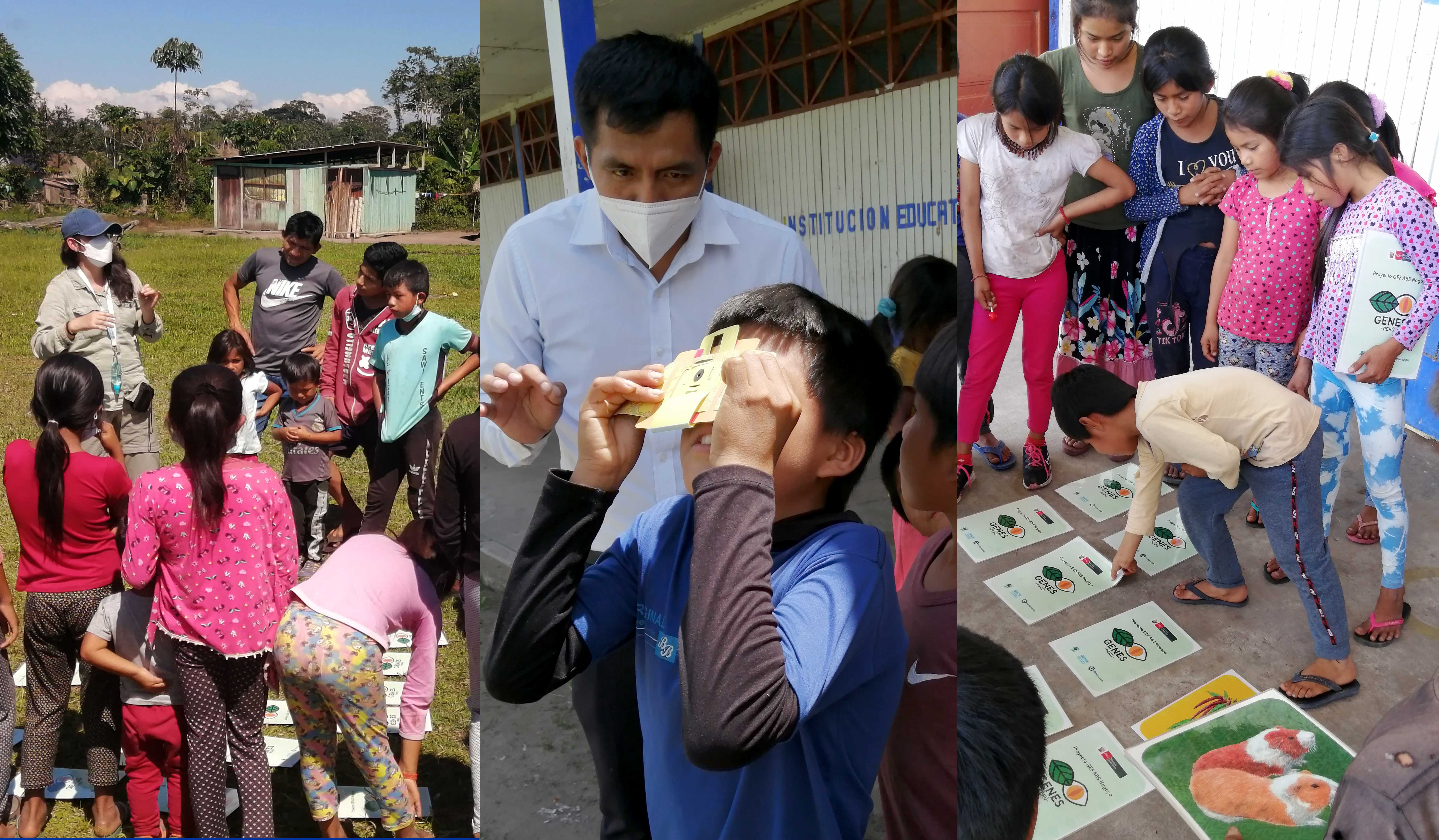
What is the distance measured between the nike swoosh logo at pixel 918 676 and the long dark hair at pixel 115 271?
1.83m

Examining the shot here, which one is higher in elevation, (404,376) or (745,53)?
(745,53)

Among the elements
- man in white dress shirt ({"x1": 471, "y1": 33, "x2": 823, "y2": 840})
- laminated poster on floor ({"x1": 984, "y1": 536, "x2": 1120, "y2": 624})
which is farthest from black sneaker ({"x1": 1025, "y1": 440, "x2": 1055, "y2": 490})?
man in white dress shirt ({"x1": 471, "y1": 33, "x2": 823, "y2": 840})

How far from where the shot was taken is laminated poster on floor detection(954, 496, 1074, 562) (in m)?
2.37

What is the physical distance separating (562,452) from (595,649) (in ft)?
1.01

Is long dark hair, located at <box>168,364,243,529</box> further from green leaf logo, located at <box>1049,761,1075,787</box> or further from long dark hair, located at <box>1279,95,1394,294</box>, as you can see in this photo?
long dark hair, located at <box>1279,95,1394,294</box>

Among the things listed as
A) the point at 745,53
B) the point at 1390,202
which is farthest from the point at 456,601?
the point at 1390,202

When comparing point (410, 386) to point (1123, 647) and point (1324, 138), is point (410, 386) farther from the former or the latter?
point (1324, 138)

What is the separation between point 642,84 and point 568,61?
0.46 ft

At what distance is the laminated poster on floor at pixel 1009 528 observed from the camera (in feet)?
7.78

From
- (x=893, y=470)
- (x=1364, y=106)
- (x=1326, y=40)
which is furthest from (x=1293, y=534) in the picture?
(x=893, y=470)

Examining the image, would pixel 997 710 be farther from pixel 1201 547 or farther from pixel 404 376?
pixel 404 376

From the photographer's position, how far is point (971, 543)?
2389 millimetres

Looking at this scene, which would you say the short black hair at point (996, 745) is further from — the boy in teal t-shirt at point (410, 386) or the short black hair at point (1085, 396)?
the boy in teal t-shirt at point (410, 386)

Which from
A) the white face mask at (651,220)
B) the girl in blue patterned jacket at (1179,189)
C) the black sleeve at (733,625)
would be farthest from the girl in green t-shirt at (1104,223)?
the black sleeve at (733,625)
